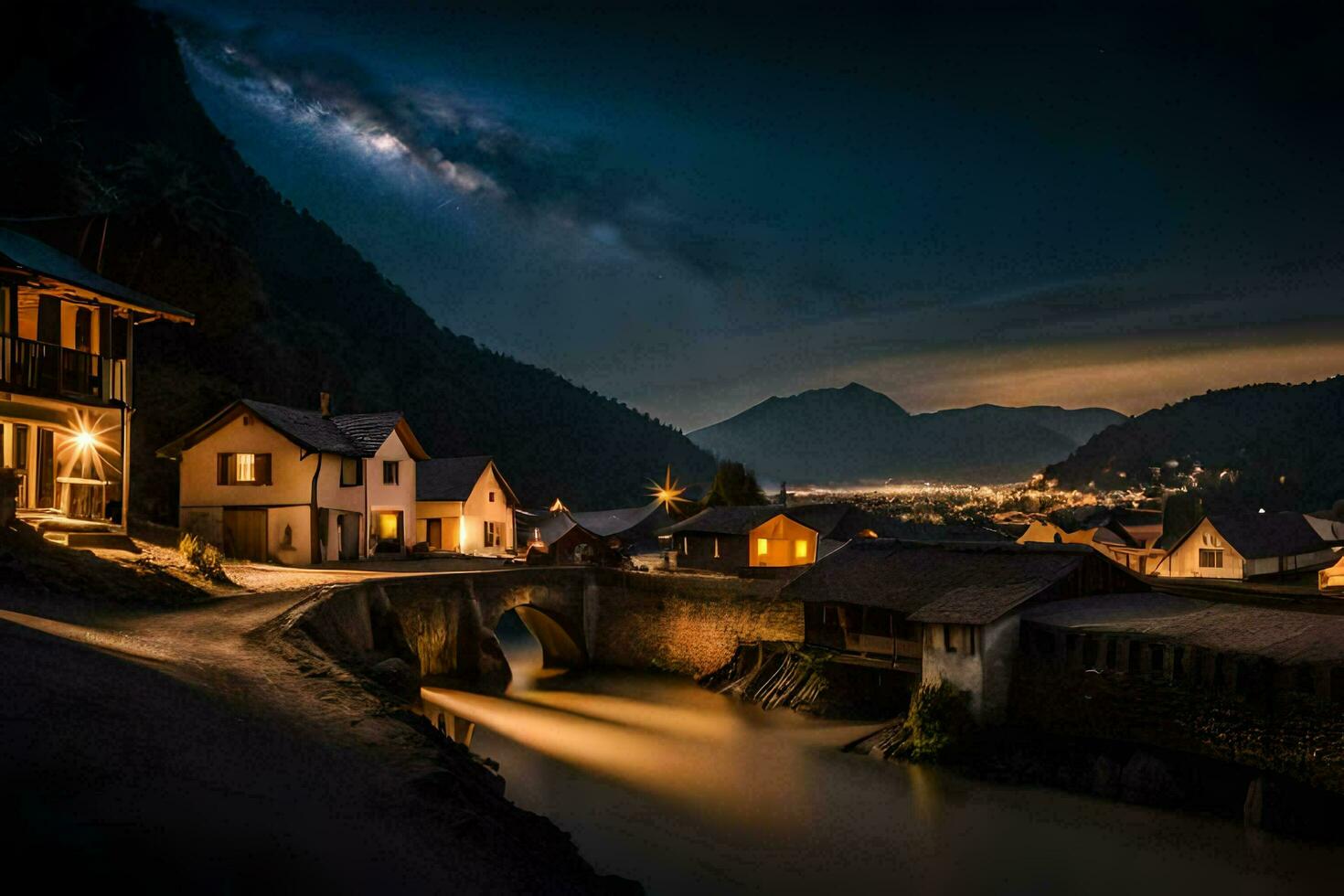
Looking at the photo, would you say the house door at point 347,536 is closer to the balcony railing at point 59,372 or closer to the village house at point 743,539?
the balcony railing at point 59,372

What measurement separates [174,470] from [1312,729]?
144 feet

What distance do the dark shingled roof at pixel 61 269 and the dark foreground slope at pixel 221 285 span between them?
1308 mm

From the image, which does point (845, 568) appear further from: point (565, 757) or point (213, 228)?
point (213, 228)

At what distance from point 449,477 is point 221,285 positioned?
17.9 m

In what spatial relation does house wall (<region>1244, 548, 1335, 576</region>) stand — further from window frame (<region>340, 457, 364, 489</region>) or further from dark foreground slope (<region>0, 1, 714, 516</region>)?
dark foreground slope (<region>0, 1, 714, 516</region>)

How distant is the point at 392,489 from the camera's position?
4541cm

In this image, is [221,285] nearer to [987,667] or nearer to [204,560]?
[204,560]

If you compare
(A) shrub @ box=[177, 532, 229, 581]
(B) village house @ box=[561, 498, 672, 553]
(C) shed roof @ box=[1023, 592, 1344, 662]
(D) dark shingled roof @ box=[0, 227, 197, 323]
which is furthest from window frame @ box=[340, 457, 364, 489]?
(C) shed roof @ box=[1023, 592, 1344, 662]

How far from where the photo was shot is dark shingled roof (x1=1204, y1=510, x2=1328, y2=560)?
5559cm

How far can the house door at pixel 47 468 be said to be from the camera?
24.8m

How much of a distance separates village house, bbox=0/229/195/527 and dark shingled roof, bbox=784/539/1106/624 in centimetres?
2150

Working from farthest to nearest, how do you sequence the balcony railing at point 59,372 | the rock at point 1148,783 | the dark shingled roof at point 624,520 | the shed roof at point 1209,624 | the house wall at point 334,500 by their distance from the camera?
the dark shingled roof at point 624,520 < the house wall at point 334,500 < the balcony railing at point 59,372 < the rock at point 1148,783 < the shed roof at point 1209,624

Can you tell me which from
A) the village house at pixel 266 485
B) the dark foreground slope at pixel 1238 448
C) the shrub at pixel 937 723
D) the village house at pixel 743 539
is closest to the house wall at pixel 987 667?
the shrub at pixel 937 723

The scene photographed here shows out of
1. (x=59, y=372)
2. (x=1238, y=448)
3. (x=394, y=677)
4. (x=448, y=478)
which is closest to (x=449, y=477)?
(x=448, y=478)
